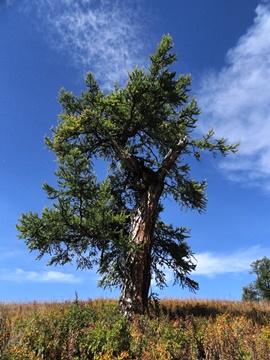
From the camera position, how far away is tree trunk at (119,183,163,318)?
1207cm

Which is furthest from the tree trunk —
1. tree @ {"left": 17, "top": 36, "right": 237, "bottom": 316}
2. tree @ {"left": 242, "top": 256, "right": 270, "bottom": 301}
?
tree @ {"left": 242, "top": 256, "right": 270, "bottom": 301}

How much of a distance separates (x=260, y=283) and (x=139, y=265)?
39.8 meters

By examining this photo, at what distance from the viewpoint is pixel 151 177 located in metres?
14.8

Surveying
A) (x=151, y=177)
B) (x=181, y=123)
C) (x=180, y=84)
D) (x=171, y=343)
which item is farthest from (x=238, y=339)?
(x=180, y=84)

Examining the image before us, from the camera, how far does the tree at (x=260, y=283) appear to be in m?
45.5

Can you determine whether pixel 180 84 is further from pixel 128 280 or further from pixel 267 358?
pixel 267 358

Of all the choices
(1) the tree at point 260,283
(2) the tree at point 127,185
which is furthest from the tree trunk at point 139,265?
(1) the tree at point 260,283

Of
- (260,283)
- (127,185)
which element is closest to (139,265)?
(127,185)

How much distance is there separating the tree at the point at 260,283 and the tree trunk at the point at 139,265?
3796 centimetres

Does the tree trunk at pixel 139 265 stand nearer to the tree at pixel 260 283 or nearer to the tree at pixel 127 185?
the tree at pixel 127 185

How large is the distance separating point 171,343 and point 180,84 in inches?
461

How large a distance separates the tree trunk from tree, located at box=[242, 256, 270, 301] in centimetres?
3796

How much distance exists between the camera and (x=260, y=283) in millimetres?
46062

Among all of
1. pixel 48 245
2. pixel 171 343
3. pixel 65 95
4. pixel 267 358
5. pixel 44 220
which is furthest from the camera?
pixel 65 95
